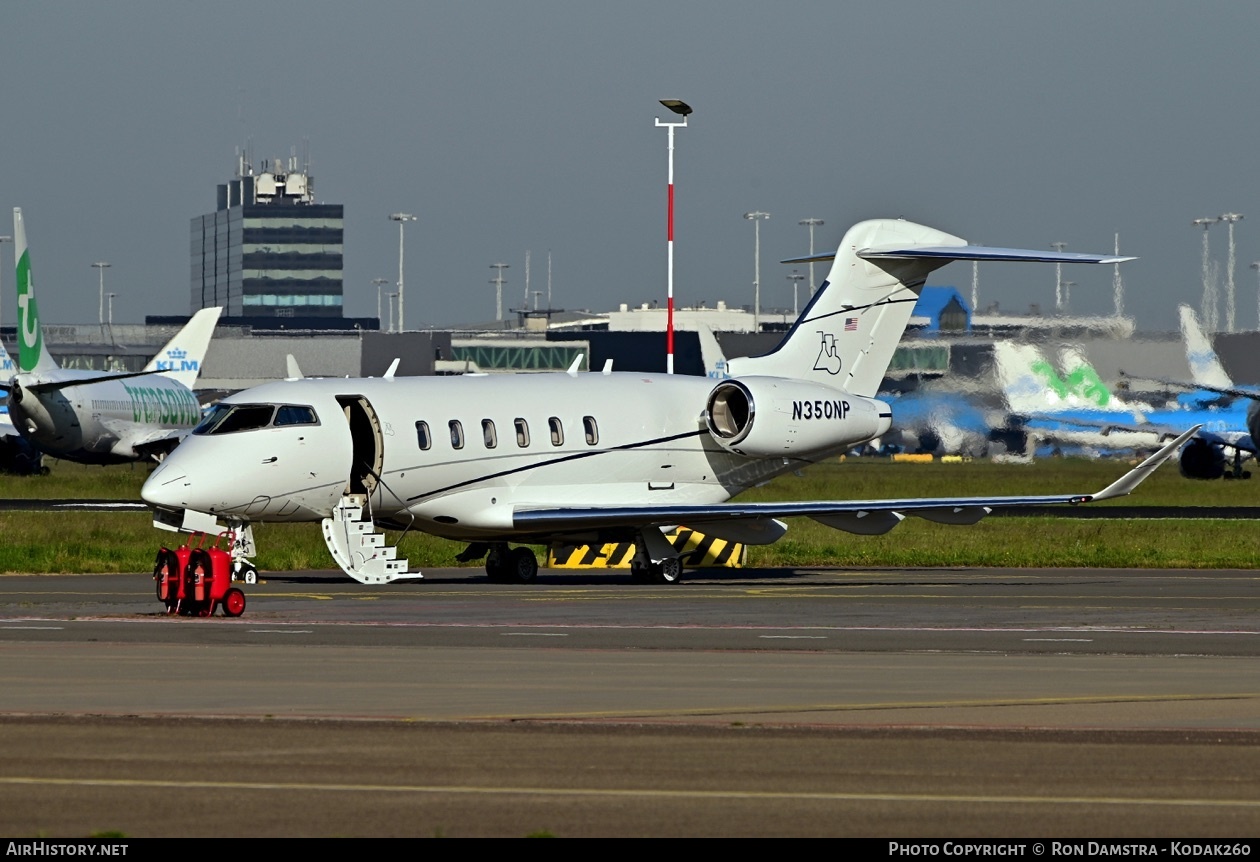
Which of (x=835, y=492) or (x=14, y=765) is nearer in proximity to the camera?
(x=14, y=765)

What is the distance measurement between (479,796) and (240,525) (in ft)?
71.9

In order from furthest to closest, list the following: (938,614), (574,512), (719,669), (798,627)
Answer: (574,512) → (938,614) → (798,627) → (719,669)

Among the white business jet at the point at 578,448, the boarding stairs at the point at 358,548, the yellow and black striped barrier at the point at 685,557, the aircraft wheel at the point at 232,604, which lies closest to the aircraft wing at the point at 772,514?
the white business jet at the point at 578,448

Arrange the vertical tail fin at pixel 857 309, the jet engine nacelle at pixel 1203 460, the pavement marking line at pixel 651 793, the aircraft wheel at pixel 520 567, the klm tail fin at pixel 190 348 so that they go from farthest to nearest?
the jet engine nacelle at pixel 1203 460
the klm tail fin at pixel 190 348
the vertical tail fin at pixel 857 309
the aircraft wheel at pixel 520 567
the pavement marking line at pixel 651 793

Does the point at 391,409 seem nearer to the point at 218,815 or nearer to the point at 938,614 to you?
the point at 938,614

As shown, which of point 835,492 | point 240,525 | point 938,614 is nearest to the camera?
point 938,614

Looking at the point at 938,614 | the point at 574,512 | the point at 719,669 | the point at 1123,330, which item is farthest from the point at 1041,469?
the point at 719,669

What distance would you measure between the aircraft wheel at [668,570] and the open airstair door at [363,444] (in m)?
5.08

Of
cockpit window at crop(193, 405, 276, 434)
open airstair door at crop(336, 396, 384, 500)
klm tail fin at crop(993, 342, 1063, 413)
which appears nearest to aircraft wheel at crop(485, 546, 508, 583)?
open airstair door at crop(336, 396, 384, 500)

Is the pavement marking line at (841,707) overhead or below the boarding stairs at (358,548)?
overhead

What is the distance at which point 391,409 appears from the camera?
113 feet

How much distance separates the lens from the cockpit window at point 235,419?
32781 millimetres

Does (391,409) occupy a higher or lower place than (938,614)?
higher

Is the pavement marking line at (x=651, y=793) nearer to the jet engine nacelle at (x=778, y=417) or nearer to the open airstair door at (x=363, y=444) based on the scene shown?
the open airstair door at (x=363, y=444)
